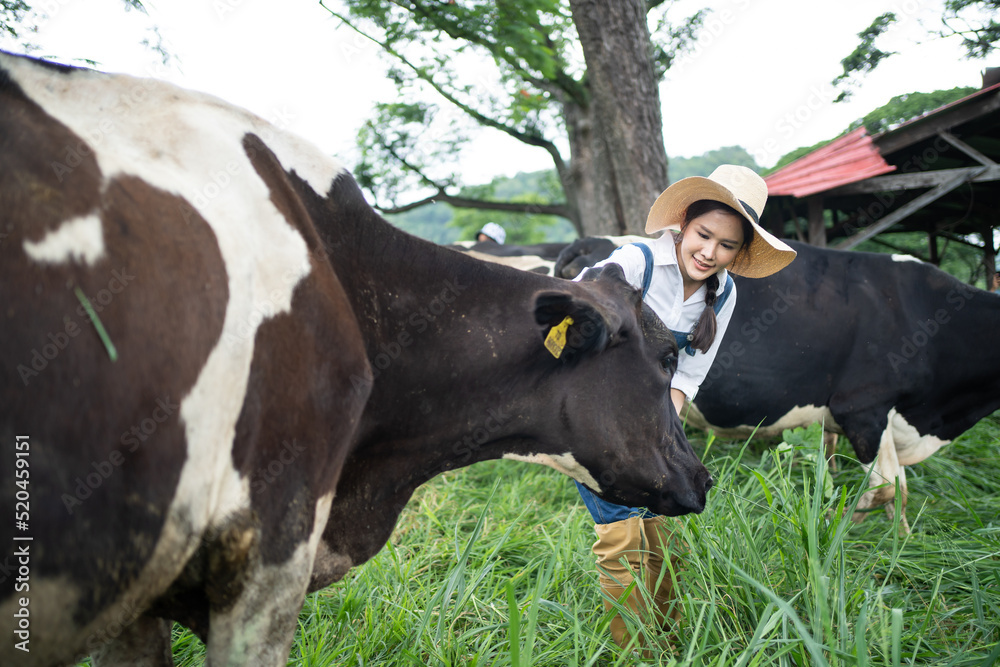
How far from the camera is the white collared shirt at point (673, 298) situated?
2602 mm

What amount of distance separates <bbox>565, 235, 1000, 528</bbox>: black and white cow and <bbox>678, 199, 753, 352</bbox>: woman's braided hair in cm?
168

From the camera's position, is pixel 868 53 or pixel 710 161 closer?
pixel 868 53

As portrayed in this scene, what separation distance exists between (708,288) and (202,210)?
203cm

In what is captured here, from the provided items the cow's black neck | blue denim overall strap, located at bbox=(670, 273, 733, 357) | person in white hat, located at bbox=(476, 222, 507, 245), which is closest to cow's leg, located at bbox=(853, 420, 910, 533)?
blue denim overall strap, located at bbox=(670, 273, 733, 357)

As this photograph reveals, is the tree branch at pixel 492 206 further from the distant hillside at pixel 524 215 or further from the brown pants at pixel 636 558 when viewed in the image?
the brown pants at pixel 636 558

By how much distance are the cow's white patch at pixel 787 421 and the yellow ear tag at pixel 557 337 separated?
8.34 feet

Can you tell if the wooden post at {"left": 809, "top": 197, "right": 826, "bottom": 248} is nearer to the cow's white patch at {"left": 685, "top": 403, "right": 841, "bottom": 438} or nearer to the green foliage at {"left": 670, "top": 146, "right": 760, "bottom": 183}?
the cow's white patch at {"left": 685, "top": 403, "right": 841, "bottom": 438}

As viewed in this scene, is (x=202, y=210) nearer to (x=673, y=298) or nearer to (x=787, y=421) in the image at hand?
(x=673, y=298)

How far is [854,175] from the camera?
7852mm

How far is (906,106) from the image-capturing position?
1139 cm

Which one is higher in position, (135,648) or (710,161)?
(710,161)

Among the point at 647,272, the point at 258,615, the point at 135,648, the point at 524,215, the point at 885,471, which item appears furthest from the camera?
the point at 524,215

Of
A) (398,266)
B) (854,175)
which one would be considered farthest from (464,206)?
(398,266)

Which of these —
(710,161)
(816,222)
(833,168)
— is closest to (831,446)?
(816,222)
